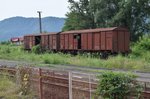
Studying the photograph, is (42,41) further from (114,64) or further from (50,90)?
(50,90)

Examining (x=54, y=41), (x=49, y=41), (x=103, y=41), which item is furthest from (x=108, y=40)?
(x=49, y=41)

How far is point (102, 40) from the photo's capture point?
140ft

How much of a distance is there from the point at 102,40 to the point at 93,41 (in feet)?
5.28

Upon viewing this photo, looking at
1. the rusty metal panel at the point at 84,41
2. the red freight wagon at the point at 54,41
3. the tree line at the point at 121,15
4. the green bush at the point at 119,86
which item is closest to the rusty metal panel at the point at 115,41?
the rusty metal panel at the point at 84,41

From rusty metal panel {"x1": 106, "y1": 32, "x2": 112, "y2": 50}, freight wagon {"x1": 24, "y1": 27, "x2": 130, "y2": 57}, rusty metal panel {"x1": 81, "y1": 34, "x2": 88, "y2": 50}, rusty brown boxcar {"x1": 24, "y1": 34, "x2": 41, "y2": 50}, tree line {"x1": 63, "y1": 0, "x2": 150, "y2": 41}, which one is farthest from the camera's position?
tree line {"x1": 63, "y1": 0, "x2": 150, "y2": 41}

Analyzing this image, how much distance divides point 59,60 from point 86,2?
3838 cm

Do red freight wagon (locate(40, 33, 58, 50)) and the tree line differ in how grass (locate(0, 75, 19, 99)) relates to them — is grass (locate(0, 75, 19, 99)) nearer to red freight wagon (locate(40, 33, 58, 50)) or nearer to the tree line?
red freight wagon (locate(40, 33, 58, 50))

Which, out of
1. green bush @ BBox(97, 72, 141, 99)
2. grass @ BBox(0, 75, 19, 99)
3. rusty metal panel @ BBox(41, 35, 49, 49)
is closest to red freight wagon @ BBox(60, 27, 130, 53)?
rusty metal panel @ BBox(41, 35, 49, 49)

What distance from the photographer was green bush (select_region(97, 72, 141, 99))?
9.80 meters

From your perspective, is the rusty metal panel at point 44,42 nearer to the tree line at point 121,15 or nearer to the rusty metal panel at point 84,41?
the rusty metal panel at point 84,41

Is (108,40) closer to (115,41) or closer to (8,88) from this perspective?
(115,41)

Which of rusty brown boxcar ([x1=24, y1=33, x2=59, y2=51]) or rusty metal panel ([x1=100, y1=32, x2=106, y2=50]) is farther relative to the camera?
rusty brown boxcar ([x1=24, y1=33, x2=59, y2=51])

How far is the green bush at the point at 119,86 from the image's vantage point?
32.2 feet

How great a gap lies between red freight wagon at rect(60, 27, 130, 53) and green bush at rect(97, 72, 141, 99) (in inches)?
1229
